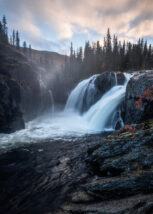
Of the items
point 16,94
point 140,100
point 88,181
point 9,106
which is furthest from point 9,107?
point 140,100

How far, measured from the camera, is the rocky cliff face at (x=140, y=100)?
395 inches

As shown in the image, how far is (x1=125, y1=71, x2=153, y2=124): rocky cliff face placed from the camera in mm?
10023

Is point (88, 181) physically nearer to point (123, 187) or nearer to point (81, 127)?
point (123, 187)

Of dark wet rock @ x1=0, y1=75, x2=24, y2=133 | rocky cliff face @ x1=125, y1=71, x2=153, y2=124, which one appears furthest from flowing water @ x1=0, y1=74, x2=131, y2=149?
rocky cliff face @ x1=125, y1=71, x2=153, y2=124

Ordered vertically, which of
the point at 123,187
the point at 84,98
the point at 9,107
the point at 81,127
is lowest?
the point at 81,127

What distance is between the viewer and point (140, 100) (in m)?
9.52

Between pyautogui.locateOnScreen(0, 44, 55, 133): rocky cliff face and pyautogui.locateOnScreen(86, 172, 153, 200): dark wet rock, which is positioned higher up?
pyautogui.locateOnScreen(0, 44, 55, 133): rocky cliff face

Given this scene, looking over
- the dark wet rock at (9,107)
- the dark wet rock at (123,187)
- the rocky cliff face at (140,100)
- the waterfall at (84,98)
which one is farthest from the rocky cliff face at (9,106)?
the dark wet rock at (123,187)

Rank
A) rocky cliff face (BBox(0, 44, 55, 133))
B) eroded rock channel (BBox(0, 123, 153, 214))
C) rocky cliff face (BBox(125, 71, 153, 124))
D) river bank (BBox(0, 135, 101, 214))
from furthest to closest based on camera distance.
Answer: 1. rocky cliff face (BBox(0, 44, 55, 133))
2. rocky cliff face (BBox(125, 71, 153, 124))
3. river bank (BBox(0, 135, 101, 214))
4. eroded rock channel (BBox(0, 123, 153, 214))

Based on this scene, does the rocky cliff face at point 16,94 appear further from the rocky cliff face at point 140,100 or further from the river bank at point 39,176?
the rocky cliff face at point 140,100

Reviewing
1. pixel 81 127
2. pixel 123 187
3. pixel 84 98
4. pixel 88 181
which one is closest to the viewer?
pixel 123 187

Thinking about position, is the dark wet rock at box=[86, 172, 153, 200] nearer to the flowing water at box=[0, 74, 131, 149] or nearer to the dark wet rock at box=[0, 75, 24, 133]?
the flowing water at box=[0, 74, 131, 149]

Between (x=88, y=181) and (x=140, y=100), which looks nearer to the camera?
(x=88, y=181)

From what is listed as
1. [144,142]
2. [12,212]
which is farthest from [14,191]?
[144,142]
